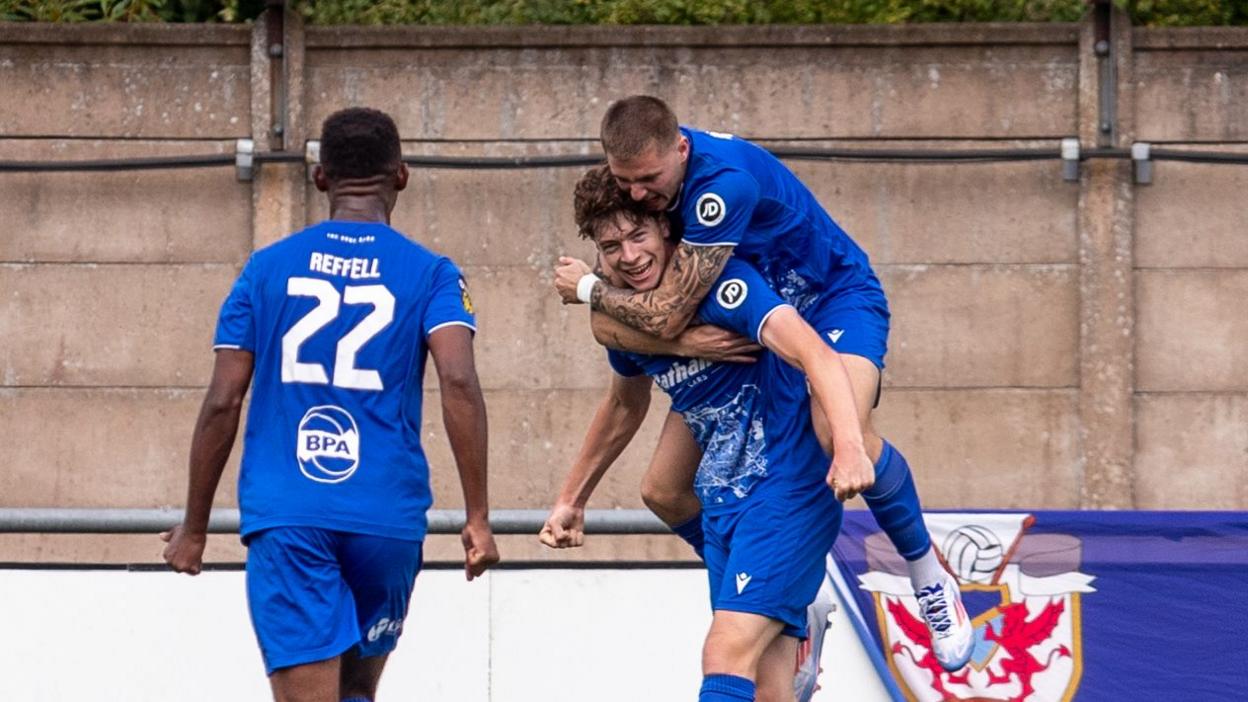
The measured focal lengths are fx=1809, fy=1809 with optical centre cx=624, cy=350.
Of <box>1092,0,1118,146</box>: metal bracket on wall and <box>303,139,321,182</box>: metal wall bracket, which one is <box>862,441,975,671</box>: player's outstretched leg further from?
<box>303,139,321,182</box>: metal wall bracket

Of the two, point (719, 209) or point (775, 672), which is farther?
point (775, 672)

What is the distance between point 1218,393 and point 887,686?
4077 mm

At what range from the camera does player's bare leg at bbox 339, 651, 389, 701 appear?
5.28m

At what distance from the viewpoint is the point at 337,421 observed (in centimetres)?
498

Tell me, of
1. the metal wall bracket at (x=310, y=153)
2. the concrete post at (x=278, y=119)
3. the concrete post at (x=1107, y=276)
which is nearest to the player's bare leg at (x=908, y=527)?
the concrete post at (x=1107, y=276)

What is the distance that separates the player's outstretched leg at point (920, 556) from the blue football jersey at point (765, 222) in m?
0.56

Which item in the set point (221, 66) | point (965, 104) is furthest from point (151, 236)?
point (965, 104)

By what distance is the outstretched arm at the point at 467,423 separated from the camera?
5.04m

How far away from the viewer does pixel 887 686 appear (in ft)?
22.1

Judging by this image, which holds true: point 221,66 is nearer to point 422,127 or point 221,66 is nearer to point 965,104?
point 422,127

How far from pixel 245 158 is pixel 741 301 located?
5370 mm

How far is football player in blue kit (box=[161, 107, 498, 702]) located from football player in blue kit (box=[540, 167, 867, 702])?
569mm

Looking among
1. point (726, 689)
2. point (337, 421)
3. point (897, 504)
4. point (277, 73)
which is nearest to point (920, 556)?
point (897, 504)

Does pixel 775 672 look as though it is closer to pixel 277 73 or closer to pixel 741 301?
pixel 741 301
